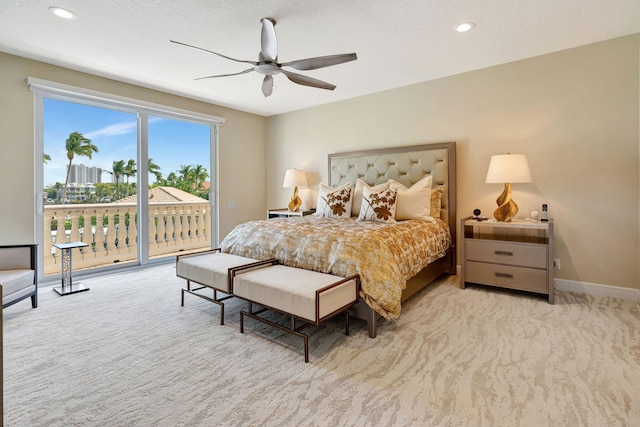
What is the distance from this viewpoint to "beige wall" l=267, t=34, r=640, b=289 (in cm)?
303

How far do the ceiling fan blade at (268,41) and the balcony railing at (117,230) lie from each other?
3.09 metres

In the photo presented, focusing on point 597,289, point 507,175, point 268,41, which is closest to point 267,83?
point 268,41

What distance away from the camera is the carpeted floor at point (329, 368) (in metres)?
1.54

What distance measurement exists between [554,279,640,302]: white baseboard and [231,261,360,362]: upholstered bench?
8.39 ft

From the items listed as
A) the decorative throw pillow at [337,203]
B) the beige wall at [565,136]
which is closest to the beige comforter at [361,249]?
the decorative throw pillow at [337,203]

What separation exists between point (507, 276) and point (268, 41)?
3158 mm

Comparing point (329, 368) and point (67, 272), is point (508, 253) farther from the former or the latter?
Result: point (67, 272)

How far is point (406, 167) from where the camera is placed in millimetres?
4254

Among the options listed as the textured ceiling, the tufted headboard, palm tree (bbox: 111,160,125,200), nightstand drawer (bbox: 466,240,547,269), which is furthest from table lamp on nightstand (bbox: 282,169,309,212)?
nightstand drawer (bbox: 466,240,547,269)

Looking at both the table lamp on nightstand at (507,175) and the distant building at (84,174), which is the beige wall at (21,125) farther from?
the table lamp on nightstand at (507,175)

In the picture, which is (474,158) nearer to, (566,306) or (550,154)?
(550,154)

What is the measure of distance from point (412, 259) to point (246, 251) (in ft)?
5.25

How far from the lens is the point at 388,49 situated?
324 cm

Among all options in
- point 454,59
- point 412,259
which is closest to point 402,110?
point 454,59
